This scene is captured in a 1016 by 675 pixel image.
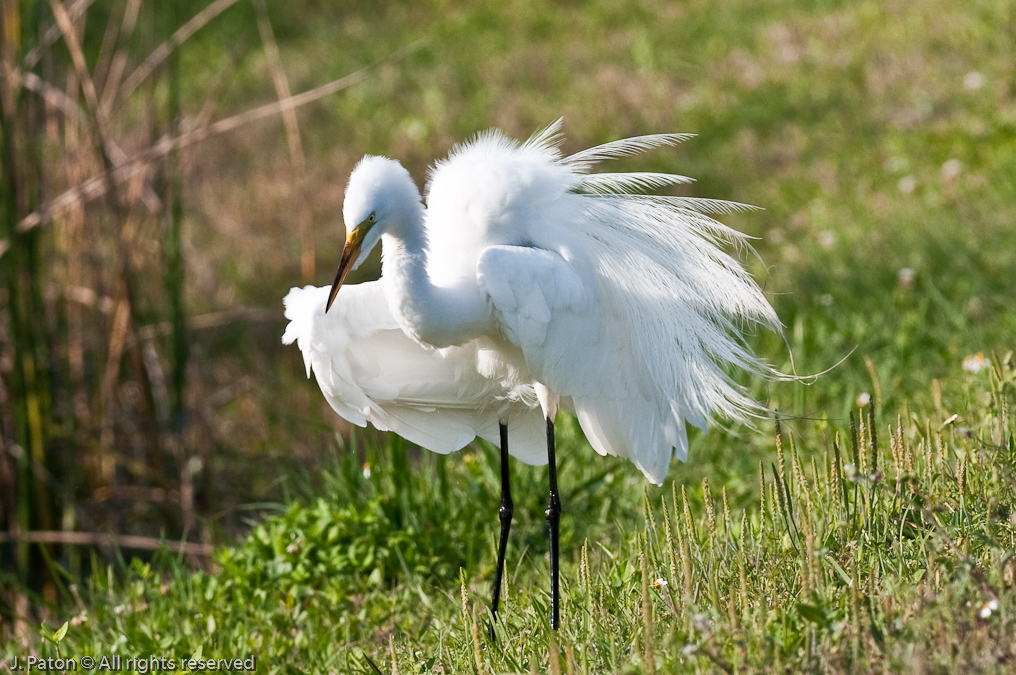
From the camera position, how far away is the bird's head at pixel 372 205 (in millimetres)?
2418

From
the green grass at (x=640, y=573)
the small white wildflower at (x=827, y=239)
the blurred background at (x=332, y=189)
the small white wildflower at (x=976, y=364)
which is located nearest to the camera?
the green grass at (x=640, y=573)

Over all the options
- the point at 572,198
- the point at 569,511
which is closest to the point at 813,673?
the point at 572,198

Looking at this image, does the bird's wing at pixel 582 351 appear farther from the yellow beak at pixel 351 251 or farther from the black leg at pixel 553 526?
the yellow beak at pixel 351 251

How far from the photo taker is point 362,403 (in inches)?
111

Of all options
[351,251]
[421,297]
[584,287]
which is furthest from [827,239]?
[351,251]

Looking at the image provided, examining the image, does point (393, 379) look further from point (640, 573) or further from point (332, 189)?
point (332, 189)

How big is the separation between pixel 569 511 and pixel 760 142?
5087 millimetres

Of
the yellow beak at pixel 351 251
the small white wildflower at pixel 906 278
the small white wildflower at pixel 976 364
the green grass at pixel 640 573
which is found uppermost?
the yellow beak at pixel 351 251

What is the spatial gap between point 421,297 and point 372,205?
256 mm

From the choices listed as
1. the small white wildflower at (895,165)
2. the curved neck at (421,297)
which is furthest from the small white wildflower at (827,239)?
the curved neck at (421,297)

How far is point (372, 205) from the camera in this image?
2422mm

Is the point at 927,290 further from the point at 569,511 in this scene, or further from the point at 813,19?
the point at 813,19

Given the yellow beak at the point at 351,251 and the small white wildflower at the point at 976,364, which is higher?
the yellow beak at the point at 351,251

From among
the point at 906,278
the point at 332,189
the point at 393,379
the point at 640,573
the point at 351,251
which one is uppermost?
the point at 332,189
